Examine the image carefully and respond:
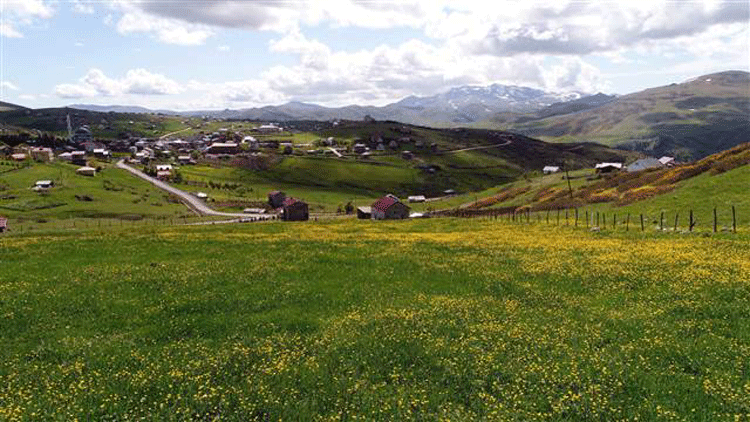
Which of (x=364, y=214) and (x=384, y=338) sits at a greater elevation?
(x=384, y=338)

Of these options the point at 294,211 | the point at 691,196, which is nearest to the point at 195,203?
the point at 294,211

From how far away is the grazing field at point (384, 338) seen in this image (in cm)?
1375

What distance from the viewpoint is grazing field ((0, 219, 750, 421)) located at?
1375 centimetres

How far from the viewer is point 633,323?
1928 centimetres

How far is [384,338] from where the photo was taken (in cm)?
Answer: 1870

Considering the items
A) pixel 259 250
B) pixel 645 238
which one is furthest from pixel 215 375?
pixel 645 238

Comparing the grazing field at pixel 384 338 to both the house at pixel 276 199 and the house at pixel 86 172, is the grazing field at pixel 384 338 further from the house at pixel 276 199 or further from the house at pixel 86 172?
the house at pixel 86 172

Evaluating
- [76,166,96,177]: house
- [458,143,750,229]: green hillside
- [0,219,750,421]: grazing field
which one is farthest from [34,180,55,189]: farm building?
[458,143,750,229]: green hillside

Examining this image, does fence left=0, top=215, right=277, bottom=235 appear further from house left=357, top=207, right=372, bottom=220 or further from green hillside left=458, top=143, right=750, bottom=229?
green hillside left=458, top=143, right=750, bottom=229

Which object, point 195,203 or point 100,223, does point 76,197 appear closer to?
point 195,203

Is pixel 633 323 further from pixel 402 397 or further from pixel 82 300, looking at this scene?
pixel 82 300

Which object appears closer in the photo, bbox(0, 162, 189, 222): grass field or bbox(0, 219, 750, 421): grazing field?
bbox(0, 219, 750, 421): grazing field

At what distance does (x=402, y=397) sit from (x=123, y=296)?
17267mm

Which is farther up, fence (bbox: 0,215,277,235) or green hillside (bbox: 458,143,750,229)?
green hillside (bbox: 458,143,750,229)
